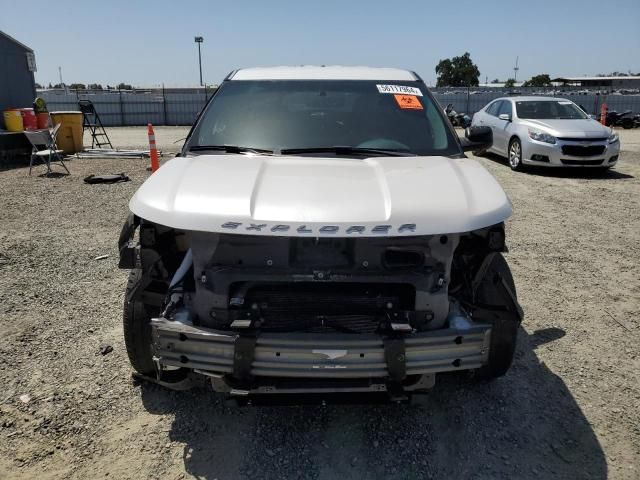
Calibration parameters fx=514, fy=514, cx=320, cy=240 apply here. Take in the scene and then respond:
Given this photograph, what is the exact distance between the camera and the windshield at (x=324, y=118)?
3.42 metres

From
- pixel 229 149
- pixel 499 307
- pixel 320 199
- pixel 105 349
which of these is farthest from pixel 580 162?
pixel 105 349

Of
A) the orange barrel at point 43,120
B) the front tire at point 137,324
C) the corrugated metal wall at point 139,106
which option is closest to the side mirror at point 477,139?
the front tire at point 137,324

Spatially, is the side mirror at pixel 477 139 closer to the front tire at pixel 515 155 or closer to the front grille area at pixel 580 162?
the front grille area at pixel 580 162

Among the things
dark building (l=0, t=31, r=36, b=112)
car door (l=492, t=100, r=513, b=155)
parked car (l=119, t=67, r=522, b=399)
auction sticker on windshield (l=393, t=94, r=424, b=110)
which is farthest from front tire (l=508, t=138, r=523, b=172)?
dark building (l=0, t=31, r=36, b=112)

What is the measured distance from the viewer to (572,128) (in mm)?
10500

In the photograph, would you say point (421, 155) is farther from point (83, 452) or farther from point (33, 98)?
point (33, 98)

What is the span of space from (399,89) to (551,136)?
7.78 m

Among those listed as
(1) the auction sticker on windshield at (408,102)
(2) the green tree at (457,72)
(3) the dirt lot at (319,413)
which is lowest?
(3) the dirt lot at (319,413)

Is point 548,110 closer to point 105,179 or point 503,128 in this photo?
point 503,128

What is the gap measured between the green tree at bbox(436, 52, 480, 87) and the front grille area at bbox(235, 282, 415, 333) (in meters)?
74.8

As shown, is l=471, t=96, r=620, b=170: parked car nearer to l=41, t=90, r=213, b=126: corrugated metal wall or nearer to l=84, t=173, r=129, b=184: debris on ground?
l=84, t=173, r=129, b=184: debris on ground

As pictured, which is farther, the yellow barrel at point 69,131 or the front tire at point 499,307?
the yellow barrel at point 69,131

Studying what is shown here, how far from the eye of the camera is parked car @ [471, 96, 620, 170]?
10289 mm

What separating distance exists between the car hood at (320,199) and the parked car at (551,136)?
28.0 ft
